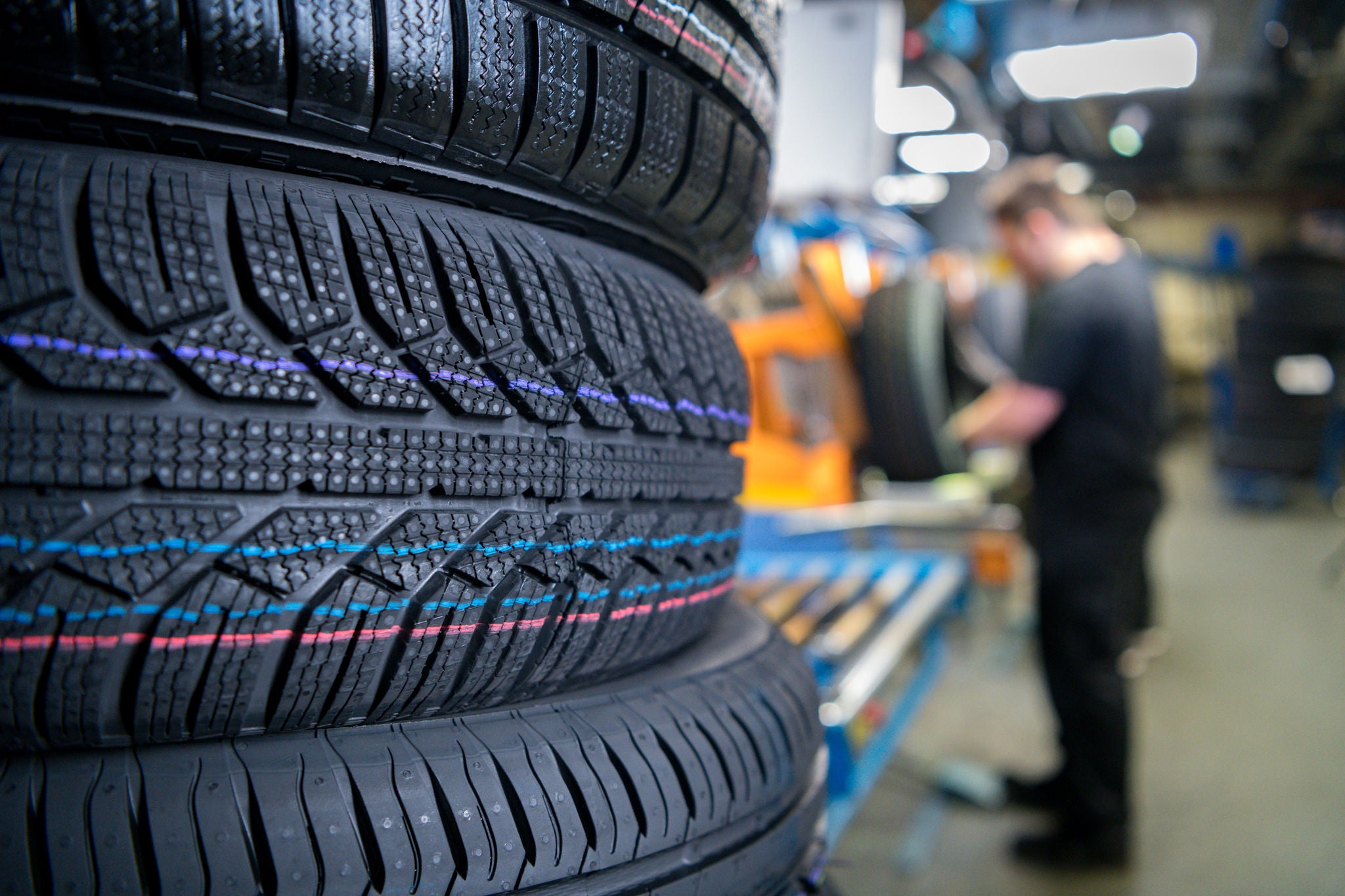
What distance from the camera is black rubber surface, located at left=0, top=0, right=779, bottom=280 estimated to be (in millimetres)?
510

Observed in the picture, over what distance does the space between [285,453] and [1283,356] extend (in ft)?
25.7

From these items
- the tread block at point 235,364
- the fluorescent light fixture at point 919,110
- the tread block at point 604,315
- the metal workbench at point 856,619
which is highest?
the fluorescent light fixture at point 919,110

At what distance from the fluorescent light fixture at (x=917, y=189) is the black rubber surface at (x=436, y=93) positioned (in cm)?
1183

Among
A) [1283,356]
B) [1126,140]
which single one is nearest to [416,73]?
[1283,356]

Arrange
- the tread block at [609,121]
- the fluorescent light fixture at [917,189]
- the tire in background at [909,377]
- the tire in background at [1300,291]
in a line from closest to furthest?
the tread block at [609,121]
the tire in background at [909,377]
the tire in background at [1300,291]
the fluorescent light fixture at [917,189]

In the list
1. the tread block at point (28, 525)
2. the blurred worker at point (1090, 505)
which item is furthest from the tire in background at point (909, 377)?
the tread block at point (28, 525)

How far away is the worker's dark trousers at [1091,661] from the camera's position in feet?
6.57

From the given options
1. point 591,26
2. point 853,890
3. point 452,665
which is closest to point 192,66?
point 591,26

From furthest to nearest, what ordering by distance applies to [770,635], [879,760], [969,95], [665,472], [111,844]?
1. [969,95]
2. [879,760]
3. [770,635]
4. [665,472]
5. [111,844]

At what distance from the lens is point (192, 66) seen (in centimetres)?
52

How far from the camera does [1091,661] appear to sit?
2.04 meters

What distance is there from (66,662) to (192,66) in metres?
0.36

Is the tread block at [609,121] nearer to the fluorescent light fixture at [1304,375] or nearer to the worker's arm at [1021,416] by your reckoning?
the worker's arm at [1021,416]

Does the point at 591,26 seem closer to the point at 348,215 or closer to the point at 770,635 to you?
the point at 348,215
